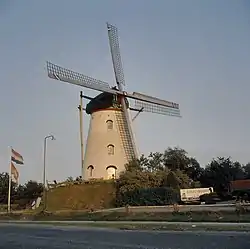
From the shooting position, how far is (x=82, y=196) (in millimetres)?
55000

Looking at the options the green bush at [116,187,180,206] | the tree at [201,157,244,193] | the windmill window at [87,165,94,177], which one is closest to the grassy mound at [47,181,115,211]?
the green bush at [116,187,180,206]

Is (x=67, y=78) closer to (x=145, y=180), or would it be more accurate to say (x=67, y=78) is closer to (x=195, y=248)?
(x=145, y=180)

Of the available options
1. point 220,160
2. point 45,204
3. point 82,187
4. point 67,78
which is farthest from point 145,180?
point 220,160

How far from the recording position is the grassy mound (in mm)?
53062

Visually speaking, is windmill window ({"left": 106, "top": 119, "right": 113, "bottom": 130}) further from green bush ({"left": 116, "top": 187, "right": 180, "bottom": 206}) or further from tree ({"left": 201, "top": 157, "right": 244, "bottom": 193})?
tree ({"left": 201, "top": 157, "right": 244, "bottom": 193})

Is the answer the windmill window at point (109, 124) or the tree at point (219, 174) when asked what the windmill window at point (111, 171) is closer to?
the windmill window at point (109, 124)

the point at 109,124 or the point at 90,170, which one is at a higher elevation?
the point at 109,124

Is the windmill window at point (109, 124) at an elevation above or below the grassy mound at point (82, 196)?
above

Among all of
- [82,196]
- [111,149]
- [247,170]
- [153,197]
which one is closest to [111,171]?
[111,149]

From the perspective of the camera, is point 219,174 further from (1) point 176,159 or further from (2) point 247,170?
(2) point 247,170

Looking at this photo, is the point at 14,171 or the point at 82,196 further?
the point at 82,196

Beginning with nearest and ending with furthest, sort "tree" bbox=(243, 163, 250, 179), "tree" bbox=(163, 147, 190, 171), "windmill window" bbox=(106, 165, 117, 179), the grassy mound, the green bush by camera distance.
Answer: the green bush, the grassy mound, "windmill window" bbox=(106, 165, 117, 179), "tree" bbox=(163, 147, 190, 171), "tree" bbox=(243, 163, 250, 179)

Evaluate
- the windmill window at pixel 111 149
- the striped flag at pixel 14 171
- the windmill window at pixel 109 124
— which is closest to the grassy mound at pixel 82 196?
the striped flag at pixel 14 171

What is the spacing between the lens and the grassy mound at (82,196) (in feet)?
174
